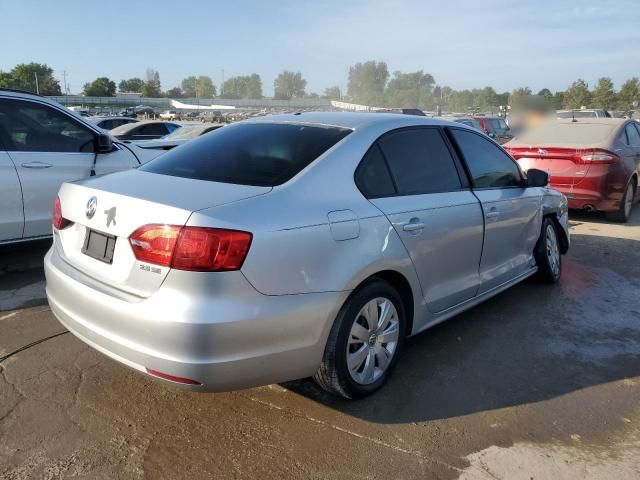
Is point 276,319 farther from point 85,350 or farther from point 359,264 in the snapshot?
point 85,350

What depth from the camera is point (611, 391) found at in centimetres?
340

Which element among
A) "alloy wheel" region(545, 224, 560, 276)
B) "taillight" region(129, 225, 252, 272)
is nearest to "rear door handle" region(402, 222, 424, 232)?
"taillight" region(129, 225, 252, 272)

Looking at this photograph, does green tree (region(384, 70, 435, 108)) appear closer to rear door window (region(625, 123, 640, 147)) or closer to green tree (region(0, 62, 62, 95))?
green tree (region(0, 62, 62, 95))

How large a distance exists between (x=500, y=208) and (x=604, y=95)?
2447 inches

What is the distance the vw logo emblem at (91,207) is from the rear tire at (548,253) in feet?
12.6

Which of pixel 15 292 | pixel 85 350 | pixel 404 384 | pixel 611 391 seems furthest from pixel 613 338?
pixel 15 292

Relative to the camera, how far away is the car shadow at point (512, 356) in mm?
3195

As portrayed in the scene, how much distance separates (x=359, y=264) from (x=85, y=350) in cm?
207

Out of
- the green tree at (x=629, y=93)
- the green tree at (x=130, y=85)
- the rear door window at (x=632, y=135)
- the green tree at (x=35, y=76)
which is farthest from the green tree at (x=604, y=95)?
the green tree at (x=130, y=85)

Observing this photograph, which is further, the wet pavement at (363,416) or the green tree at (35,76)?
the green tree at (35,76)

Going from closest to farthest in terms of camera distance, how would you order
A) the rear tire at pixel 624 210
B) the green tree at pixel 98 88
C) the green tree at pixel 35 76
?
1. the rear tire at pixel 624 210
2. the green tree at pixel 35 76
3. the green tree at pixel 98 88

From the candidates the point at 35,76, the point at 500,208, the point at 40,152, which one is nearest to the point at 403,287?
the point at 500,208

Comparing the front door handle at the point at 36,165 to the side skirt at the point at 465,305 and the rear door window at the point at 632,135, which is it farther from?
the rear door window at the point at 632,135

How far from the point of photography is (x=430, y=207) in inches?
137
